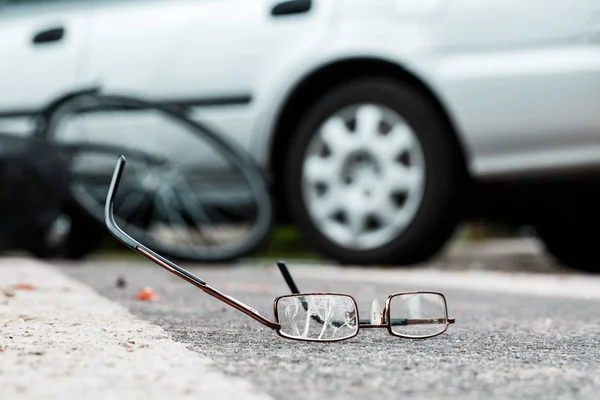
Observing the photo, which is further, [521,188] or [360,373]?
[521,188]

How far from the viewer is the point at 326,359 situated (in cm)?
174

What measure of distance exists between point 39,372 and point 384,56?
106 inches

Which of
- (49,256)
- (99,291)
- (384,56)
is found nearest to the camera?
(99,291)

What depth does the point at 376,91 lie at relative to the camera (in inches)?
160

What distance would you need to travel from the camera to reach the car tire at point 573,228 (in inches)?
185

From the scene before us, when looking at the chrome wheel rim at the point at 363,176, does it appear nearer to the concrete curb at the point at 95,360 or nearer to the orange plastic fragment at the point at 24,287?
the orange plastic fragment at the point at 24,287

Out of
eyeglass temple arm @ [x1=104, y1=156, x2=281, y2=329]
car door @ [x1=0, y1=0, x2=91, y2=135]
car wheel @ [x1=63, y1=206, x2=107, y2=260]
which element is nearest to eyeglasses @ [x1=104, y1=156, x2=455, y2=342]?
eyeglass temple arm @ [x1=104, y1=156, x2=281, y2=329]

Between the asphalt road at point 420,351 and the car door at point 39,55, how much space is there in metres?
1.89

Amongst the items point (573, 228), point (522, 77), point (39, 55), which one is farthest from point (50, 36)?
point (573, 228)

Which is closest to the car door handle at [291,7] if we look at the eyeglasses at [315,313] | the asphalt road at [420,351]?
the asphalt road at [420,351]

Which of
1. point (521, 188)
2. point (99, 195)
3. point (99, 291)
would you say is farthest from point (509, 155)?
point (99, 195)

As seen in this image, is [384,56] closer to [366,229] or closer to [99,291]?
[366,229]

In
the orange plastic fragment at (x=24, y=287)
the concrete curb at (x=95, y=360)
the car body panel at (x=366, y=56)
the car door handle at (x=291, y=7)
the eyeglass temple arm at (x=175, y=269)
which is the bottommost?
the concrete curb at (x=95, y=360)

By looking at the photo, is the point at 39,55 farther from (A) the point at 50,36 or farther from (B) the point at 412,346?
(B) the point at 412,346
